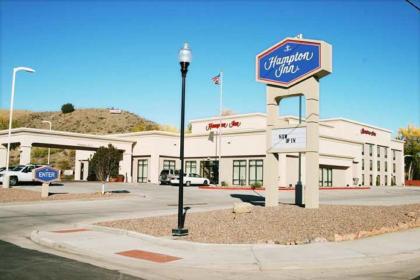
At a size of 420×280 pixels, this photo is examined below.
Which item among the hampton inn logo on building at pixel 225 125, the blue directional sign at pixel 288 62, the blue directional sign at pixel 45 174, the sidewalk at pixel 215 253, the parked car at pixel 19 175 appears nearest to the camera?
the sidewalk at pixel 215 253

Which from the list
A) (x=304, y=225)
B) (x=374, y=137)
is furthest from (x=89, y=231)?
(x=374, y=137)

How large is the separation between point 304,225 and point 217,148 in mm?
37540

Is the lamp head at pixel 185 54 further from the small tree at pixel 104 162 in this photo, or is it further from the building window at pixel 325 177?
the building window at pixel 325 177

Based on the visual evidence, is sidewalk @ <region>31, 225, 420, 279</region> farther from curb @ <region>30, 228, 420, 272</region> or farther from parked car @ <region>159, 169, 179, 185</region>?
parked car @ <region>159, 169, 179, 185</region>

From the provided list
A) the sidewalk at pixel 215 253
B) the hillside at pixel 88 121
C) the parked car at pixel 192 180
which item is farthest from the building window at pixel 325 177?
the hillside at pixel 88 121

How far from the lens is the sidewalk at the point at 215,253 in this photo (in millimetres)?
8734

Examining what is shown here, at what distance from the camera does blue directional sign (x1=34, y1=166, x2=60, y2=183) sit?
25178 mm

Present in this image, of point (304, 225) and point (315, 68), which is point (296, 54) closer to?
point (315, 68)

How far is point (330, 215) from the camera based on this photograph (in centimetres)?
1542

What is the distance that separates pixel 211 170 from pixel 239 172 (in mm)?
4841

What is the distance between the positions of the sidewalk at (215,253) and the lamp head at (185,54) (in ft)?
18.2

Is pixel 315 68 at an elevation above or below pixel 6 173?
above

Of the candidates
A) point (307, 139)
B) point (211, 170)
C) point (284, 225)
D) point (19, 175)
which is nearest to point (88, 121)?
point (211, 170)

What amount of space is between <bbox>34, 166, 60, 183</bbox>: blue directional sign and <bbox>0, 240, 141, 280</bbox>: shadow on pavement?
54.0ft
